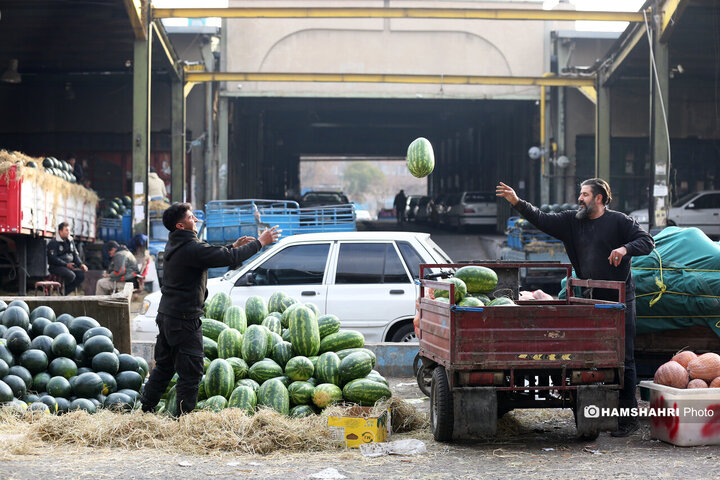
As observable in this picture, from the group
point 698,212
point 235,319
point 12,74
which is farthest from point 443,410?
point 698,212

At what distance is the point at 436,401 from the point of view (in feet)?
22.5

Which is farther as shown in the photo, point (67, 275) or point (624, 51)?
point (624, 51)

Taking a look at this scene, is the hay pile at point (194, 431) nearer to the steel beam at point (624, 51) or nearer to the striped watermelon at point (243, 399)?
the striped watermelon at point (243, 399)

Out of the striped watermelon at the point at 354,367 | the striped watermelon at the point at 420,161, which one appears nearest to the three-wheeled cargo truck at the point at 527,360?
the striped watermelon at the point at 354,367

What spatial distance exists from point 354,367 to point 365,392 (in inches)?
9.9

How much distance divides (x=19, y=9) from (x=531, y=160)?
65.2 ft

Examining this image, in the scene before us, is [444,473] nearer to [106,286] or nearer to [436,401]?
[436,401]

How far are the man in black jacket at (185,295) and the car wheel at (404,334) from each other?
3.74 m

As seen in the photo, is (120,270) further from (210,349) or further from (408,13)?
(408,13)

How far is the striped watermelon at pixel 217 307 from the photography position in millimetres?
8922

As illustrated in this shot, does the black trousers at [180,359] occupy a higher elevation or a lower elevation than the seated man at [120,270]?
lower

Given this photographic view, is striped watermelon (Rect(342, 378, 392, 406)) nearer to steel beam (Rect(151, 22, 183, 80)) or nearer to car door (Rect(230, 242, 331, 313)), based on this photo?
car door (Rect(230, 242, 331, 313))

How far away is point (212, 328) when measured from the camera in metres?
8.44

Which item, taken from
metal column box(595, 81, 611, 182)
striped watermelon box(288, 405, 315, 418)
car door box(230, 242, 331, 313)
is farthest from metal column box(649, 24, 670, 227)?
striped watermelon box(288, 405, 315, 418)
